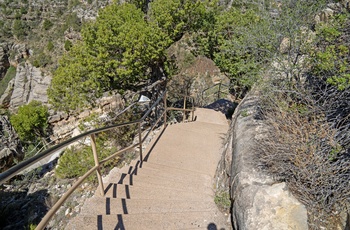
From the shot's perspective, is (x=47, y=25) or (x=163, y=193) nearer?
(x=163, y=193)

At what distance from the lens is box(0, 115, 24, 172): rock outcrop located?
28.5 feet

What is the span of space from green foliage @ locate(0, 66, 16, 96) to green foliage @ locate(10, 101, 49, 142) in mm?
15060

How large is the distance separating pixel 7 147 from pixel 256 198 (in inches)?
392

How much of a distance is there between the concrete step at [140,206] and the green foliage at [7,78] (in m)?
33.3

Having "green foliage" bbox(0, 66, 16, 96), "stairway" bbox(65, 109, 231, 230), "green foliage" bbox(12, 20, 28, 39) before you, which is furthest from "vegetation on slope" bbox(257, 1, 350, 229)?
"green foliage" bbox(12, 20, 28, 39)

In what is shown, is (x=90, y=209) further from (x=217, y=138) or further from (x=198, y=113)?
(x=198, y=113)

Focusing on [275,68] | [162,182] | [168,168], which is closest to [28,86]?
[168,168]

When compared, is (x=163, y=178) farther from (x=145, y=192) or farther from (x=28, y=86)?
(x=28, y=86)

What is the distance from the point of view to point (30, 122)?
17562 millimetres

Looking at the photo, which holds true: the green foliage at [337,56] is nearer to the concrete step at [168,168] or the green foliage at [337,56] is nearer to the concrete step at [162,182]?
the concrete step at [162,182]

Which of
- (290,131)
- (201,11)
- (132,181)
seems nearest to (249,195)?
(290,131)

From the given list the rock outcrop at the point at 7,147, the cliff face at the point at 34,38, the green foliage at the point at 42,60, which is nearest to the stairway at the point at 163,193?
the rock outcrop at the point at 7,147

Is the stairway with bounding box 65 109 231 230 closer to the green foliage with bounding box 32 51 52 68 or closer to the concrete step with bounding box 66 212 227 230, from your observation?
the concrete step with bounding box 66 212 227 230

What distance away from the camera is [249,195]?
9.16 ft
